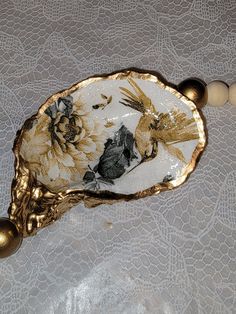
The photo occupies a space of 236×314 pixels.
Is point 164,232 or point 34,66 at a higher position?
point 34,66

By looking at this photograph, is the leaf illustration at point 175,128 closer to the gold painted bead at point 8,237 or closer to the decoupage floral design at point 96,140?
the decoupage floral design at point 96,140

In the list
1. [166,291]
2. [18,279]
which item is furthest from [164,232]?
[18,279]

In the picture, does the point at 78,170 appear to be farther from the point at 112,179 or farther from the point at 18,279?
the point at 18,279

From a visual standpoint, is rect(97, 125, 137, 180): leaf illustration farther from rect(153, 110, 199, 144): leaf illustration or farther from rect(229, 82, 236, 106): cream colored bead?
rect(229, 82, 236, 106): cream colored bead

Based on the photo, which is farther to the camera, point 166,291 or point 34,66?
point 34,66

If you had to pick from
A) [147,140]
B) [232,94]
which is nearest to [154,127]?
[147,140]

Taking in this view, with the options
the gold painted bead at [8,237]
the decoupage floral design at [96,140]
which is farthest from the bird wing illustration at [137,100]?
the gold painted bead at [8,237]

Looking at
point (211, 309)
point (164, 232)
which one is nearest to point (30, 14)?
point (164, 232)
